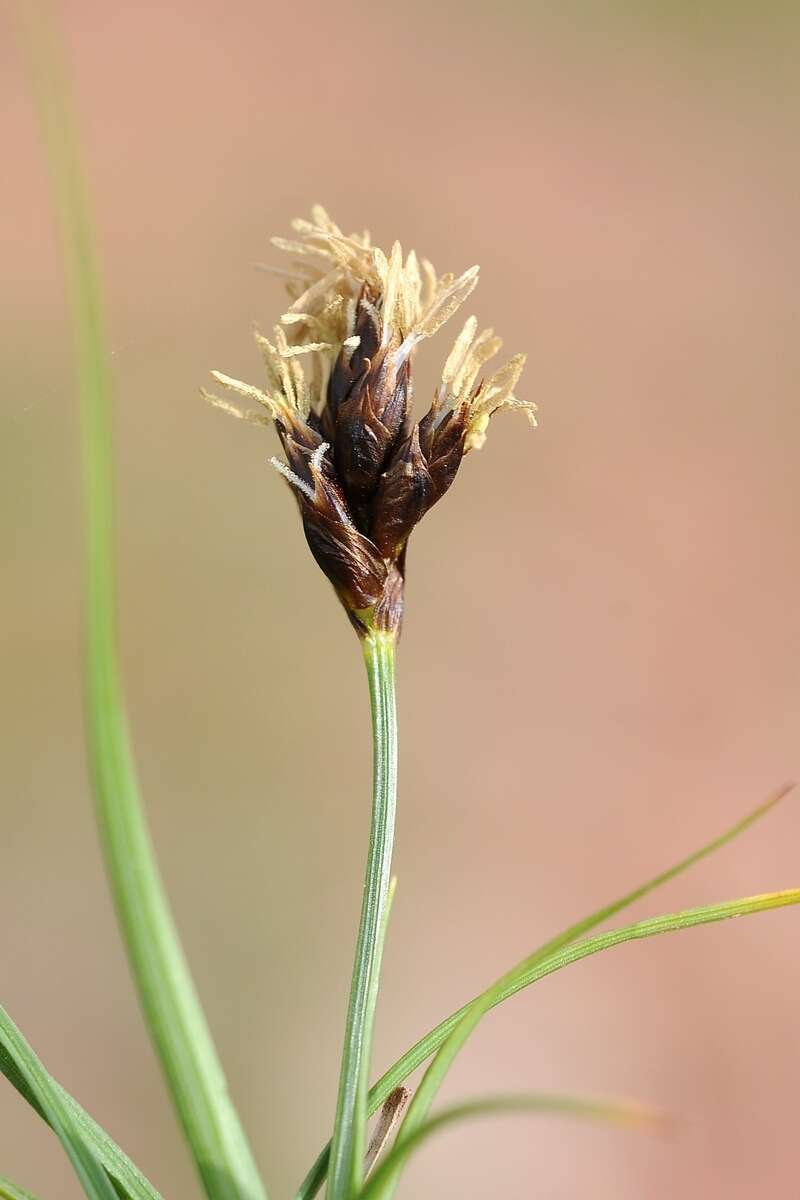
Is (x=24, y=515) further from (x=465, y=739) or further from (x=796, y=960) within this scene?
(x=796, y=960)

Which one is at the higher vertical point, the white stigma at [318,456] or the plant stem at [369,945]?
the white stigma at [318,456]

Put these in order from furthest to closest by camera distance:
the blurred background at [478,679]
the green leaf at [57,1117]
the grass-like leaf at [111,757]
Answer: the blurred background at [478,679] < the green leaf at [57,1117] < the grass-like leaf at [111,757]

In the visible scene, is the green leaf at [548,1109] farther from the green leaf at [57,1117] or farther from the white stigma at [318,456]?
the white stigma at [318,456]

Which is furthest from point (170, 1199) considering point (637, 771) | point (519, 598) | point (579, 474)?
point (579, 474)

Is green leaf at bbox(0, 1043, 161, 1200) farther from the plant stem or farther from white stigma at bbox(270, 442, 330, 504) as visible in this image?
white stigma at bbox(270, 442, 330, 504)

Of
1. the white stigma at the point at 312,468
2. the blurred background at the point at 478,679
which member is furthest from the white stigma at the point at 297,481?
the blurred background at the point at 478,679

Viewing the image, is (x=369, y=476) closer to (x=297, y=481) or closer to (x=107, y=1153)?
(x=297, y=481)

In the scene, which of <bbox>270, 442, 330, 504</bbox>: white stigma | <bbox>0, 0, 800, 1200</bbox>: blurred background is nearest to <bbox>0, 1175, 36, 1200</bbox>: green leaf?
<bbox>270, 442, 330, 504</bbox>: white stigma
